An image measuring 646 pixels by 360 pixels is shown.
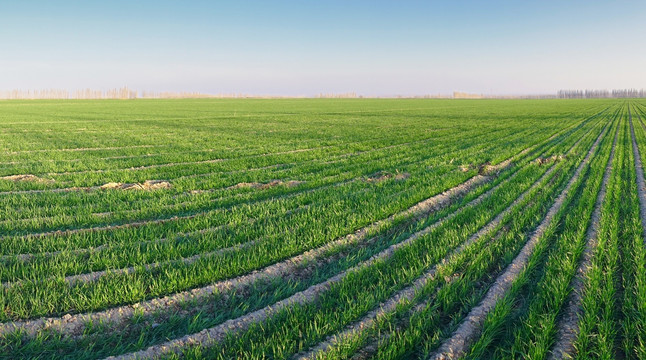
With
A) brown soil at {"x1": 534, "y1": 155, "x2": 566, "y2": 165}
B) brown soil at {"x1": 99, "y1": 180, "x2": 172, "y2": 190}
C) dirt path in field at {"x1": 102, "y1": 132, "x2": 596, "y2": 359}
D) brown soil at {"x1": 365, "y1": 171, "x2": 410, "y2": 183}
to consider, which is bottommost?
dirt path in field at {"x1": 102, "y1": 132, "x2": 596, "y2": 359}

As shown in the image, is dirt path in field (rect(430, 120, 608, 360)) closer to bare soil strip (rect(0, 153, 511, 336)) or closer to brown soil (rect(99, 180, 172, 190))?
bare soil strip (rect(0, 153, 511, 336))

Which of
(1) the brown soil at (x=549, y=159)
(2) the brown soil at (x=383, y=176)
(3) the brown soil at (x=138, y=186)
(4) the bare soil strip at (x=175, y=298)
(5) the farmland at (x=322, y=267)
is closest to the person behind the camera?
(5) the farmland at (x=322, y=267)

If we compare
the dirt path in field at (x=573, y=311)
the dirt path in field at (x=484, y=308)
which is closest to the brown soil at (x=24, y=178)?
the dirt path in field at (x=484, y=308)

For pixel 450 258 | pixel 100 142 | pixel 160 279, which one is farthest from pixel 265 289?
pixel 100 142

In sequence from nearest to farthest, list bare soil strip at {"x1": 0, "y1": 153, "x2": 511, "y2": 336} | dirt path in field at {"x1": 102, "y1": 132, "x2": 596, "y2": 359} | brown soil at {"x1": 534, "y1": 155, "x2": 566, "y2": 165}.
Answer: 1. dirt path in field at {"x1": 102, "y1": 132, "x2": 596, "y2": 359}
2. bare soil strip at {"x1": 0, "y1": 153, "x2": 511, "y2": 336}
3. brown soil at {"x1": 534, "y1": 155, "x2": 566, "y2": 165}

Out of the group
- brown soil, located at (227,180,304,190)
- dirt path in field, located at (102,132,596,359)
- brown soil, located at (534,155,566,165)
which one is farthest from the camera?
brown soil, located at (534,155,566,165)

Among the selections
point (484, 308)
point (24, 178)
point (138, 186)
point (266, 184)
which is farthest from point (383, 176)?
point (24, 178)

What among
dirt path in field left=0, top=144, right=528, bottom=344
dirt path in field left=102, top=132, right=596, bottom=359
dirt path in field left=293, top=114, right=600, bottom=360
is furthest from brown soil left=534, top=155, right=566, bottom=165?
dirt path in field left=102, top=132, right=596, bottom=359

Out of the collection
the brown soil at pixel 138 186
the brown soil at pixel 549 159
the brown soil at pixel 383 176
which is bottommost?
the brown soil at pixel 138 186

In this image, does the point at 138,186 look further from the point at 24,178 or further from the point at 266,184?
the point at 24,178

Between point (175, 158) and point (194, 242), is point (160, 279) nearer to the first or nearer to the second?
point (194, 242)

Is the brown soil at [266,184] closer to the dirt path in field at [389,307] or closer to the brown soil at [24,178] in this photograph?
the dirt path in field at [389,307]

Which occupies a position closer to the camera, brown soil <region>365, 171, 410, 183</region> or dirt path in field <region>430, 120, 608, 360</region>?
dirt path in field <region>430, 120, 608, 360</region>
